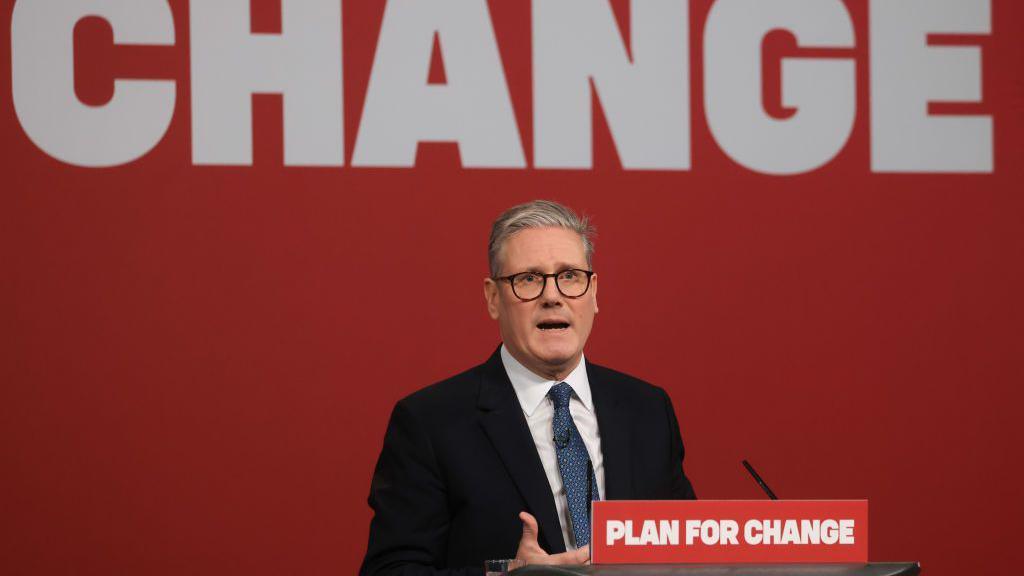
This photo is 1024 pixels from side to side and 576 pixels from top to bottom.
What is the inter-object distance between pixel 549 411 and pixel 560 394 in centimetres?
4

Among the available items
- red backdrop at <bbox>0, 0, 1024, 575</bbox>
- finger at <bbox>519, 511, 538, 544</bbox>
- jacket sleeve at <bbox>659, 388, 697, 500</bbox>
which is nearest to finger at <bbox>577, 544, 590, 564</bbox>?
finger at <bbox>519, 511, 538, 544</bbox>

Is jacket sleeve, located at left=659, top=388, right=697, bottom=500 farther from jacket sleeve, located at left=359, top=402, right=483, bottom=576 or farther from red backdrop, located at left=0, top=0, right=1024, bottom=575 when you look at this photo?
red backdrop, located at left=0, top=0, right=1024, bottom=575

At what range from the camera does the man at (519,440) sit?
2.08 meters

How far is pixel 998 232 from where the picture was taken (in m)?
3.55

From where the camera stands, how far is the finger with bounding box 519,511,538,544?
73.6 inches

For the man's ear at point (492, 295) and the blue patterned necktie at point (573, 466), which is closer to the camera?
the blue patterned necktie at point (573, 466)

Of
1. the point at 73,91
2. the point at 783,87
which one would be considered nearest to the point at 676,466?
the point at 783,87

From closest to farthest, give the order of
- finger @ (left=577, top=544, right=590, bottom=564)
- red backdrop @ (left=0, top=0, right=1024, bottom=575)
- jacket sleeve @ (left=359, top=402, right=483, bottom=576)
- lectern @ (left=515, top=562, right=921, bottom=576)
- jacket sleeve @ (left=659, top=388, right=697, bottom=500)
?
1. lectern @ (left=515, top=562, right=921, bottom=576)
2. finger @ (left=577, top=544, right=590, bottom=564)
3. jacket sleeve @ (left=359, top=402, right=483, bottom=576)
4. jacket sleeve @ (left=659, top=388, right=697, bottom=500)
5. red backdrop @ (left=0, top=0, right=1024, bottom=575)

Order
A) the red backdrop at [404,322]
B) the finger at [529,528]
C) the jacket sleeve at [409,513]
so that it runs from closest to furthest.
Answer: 1. the finger at [529,528]
2. the jacket sleeve at [409,513]
3. the red backdrop at [404,322]

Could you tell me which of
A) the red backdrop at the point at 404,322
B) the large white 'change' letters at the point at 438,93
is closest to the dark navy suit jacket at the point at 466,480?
the red backdrop at the point at 404,322

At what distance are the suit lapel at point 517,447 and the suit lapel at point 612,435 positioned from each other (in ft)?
0.40

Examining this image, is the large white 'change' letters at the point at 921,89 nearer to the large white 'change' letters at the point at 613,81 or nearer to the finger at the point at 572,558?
the large white 'change' letters at the point at 613,81

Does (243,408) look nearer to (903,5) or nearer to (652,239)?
(652,239)

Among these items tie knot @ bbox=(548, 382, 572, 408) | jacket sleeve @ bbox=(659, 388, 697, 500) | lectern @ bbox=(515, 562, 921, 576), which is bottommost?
lectern @ bbox=(515, 562, 921, 576)
